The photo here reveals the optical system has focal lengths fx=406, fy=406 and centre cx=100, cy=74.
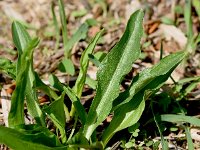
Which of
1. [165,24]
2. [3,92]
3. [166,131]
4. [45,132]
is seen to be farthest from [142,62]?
[45,132]

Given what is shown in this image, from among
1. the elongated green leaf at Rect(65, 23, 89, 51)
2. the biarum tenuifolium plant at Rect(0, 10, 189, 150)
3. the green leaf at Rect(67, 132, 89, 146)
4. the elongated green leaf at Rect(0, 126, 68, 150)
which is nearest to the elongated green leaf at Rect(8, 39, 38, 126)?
the biarum tenuifolium plant at Rect(0, 10, 189, 150)

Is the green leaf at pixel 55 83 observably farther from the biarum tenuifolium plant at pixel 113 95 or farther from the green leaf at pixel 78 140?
the green leaf at pixel 78 140

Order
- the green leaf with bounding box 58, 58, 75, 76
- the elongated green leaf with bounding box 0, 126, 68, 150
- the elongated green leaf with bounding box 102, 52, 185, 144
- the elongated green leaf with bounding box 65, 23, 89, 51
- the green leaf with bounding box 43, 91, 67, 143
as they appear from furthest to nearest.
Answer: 1. the elongated green leaf with bounding box 65, 23, 89, 51
2. the green leaf with bounding box 58, 58, 75, 76
3. the elongated green leaf with bounding box 102, 52, 185, 144
4. the green leaf with bounding box 43, 91, 67, 143
5. the elongated green leaf with bounding box 0, 126, 68, 150

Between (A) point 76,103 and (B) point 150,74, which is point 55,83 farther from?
(B) point 150,74

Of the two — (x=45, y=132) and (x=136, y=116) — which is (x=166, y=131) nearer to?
(x=136, y=116)

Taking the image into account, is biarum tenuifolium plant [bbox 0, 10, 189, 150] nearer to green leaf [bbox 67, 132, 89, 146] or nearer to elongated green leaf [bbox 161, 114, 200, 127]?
green leaf [bbox 67, 132, 89, 146]

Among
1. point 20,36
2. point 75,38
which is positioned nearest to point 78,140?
point 20,36
